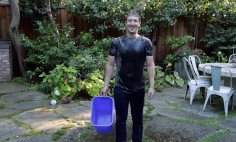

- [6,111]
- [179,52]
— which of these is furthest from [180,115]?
[179,52]

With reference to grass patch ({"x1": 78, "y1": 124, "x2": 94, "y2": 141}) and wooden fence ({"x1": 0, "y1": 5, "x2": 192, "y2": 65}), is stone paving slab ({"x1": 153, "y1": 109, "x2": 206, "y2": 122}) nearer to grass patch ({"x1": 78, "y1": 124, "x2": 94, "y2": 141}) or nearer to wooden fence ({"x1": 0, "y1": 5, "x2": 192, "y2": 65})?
grass patch ({"x1": 78, "y1": 124, "x2": 94, "y2": 141})

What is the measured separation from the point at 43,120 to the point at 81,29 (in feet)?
12.4

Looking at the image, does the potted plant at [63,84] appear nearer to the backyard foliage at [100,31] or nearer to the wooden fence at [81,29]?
the backyard foliage at [100,31]

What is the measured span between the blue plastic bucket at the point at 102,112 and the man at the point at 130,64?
0.32m

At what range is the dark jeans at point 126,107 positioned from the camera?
9.44 ft

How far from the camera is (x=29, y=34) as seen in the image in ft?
22.7

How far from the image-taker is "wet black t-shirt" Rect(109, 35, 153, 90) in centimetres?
276

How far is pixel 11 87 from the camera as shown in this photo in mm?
5781

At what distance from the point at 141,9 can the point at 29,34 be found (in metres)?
2.77

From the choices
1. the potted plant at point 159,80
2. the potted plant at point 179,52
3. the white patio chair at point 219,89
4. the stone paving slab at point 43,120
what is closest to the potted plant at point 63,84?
the stone paving slab at point 43,120

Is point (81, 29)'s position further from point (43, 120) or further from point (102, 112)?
point (102, 112)

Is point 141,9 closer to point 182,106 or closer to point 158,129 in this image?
point 182,106

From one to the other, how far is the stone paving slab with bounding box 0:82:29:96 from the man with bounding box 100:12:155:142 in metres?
3.14

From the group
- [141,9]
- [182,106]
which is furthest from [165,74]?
[182,106]
